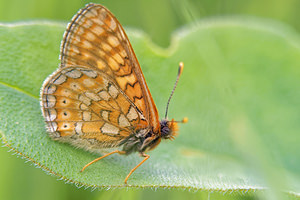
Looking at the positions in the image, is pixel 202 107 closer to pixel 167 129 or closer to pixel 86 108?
pixel 167 129

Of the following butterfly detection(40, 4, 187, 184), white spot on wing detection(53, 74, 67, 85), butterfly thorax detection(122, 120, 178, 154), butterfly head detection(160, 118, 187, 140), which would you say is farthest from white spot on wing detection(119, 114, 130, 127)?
white spot on wing detection(53, 74, 67, 85)

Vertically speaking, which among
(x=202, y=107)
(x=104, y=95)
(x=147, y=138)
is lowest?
(x=147, y=138)

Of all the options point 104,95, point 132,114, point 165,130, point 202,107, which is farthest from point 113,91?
point 202,107

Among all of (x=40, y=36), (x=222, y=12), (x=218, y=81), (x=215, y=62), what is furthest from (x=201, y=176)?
(x=222, y=12)

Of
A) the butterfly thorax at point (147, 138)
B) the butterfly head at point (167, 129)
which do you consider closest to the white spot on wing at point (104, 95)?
the butterfly thorax at point (147, 138)

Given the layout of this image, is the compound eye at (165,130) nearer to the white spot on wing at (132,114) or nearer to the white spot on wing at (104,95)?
the white spot on wing at (132,114)

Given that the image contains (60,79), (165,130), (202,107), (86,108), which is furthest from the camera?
(202,107)
